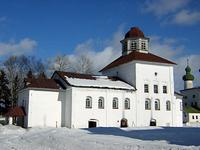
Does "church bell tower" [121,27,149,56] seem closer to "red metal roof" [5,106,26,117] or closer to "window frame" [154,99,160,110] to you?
"window frame" [154,99,160,110]

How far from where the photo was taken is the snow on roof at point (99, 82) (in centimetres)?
3647

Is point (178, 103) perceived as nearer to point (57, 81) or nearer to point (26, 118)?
point (57, 81)

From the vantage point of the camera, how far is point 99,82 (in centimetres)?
3822

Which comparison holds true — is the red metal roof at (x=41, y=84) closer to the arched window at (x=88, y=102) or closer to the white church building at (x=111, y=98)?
the white church building at (x=111, y=98)

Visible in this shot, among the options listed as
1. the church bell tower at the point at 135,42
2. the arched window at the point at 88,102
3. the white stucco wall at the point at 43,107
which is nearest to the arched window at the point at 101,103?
the arched window at the point at 88,102

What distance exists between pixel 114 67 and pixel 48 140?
2681 cm

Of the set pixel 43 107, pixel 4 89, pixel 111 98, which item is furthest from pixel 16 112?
pixel 4 89

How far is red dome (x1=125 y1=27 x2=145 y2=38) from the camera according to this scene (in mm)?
45769

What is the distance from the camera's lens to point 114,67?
→ 1745 inches

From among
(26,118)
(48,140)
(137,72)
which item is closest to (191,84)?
(137,72)

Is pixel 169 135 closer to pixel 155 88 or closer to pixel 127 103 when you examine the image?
pixel 127 103

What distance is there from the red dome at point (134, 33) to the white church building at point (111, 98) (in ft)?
8.76

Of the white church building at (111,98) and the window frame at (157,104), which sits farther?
the window frame at (157,104)

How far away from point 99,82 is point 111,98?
103 inches
